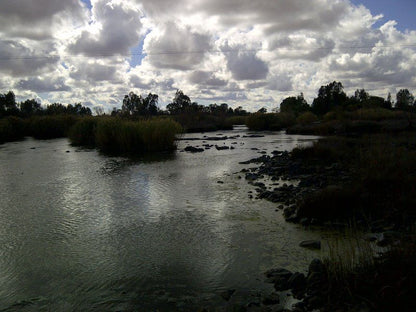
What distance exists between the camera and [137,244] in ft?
22.6

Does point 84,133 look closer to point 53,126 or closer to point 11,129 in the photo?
point 53,126

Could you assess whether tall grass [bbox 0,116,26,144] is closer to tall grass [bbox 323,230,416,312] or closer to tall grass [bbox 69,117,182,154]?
tall grass [bbox 69,117,182,154]

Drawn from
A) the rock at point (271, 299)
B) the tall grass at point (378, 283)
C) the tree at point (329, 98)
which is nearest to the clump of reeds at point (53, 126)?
the rock at point (271, 299)

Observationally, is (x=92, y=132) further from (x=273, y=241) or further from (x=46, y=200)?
(x=273, y=241)

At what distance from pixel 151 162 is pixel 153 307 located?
15125mm

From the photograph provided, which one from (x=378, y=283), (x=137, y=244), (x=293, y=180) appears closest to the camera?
(x=378, y=283)

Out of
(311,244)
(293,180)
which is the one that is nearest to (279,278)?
(311,244)

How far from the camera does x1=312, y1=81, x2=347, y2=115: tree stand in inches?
3238

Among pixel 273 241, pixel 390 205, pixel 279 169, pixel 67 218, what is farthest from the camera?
pixel 279 169

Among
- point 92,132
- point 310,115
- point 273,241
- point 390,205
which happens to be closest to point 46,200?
point 273,241

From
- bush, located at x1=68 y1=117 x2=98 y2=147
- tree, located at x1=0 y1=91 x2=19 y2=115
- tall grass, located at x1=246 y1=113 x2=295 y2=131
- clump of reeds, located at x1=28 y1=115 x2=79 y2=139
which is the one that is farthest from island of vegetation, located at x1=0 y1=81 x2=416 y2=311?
tree, located at x1=0 y1=91 x2=19 y2=115

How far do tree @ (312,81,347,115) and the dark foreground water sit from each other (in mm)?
76059

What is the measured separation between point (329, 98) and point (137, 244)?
84328 mm

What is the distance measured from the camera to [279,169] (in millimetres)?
14398
